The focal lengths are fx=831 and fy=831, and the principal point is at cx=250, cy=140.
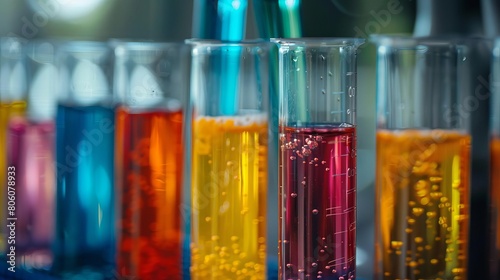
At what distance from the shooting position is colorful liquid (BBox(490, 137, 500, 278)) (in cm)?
130

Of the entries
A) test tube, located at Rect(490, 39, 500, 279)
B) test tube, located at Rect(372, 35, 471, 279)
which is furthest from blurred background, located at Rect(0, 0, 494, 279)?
test tube, located at Rect(372, 35, 471, 279)

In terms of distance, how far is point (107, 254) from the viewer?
60.7 inches

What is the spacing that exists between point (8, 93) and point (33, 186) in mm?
192

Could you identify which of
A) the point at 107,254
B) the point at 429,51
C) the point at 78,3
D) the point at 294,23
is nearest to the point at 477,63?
the point at 429,51

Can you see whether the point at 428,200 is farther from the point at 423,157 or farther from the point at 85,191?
the point at 85,191

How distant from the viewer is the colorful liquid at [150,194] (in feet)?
4.64

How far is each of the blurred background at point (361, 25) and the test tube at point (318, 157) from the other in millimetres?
302

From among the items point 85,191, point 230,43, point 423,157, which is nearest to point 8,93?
point 85,191

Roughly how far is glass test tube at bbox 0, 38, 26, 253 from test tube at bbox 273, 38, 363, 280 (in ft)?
2.14

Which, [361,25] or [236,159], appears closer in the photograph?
[236,159]

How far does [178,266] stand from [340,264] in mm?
355

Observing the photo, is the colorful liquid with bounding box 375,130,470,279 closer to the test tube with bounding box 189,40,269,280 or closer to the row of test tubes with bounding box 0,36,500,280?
the row of test tubes with bounding box 0,36,500,280

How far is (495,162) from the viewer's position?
51.4 inches

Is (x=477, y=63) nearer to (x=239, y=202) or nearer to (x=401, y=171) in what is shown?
(x=401, y=171)
